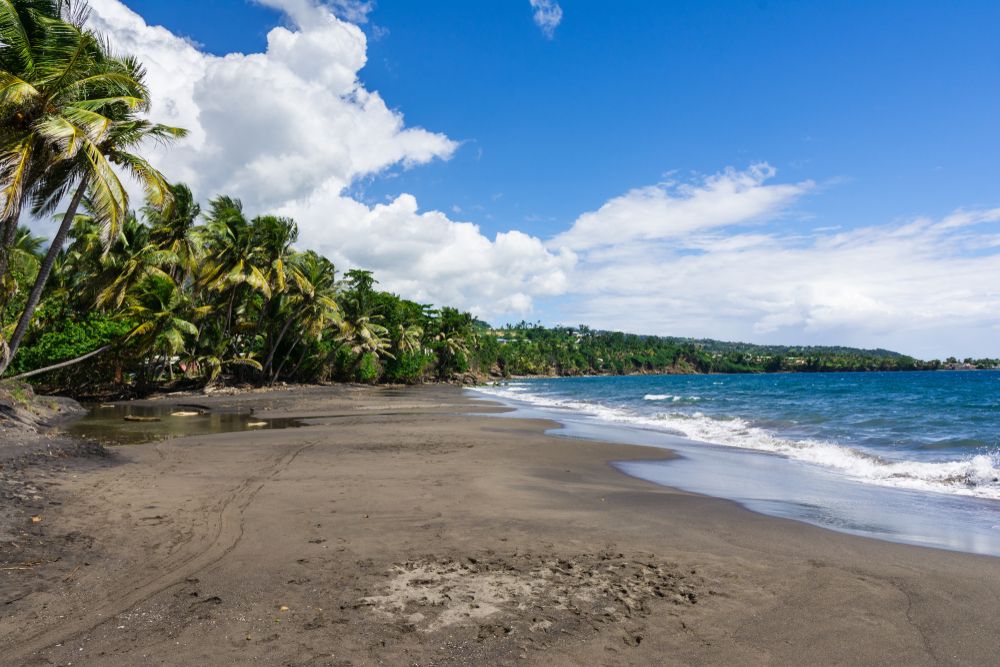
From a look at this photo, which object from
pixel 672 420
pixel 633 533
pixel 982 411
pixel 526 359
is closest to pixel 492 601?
pixel 633 533

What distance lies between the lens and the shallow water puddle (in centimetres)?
1505

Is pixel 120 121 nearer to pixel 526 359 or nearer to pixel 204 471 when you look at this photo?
pixel 204 471

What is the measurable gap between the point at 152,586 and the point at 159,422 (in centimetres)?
1634

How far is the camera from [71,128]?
38.3 feet

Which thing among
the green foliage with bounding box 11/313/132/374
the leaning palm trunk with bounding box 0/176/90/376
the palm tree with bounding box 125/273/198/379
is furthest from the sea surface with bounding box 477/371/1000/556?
the green foliage with bounding box 11/313/132/374

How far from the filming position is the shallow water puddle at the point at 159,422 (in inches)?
592

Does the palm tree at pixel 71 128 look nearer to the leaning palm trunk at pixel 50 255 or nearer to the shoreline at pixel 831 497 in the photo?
the leaning palm trunk at pixel 50 255

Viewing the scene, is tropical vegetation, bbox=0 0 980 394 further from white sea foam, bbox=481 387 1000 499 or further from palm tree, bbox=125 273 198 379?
white sea foam, bbox=481 387 1000 499

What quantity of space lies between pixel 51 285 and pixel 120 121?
20457mm

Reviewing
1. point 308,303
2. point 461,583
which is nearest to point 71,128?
point 461,583

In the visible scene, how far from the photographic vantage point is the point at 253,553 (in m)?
5.66

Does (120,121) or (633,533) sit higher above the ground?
(120,121)

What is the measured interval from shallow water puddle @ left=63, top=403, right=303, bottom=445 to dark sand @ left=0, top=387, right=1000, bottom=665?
7.00 meters

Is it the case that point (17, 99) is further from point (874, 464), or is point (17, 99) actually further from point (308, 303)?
point (308, 303)
